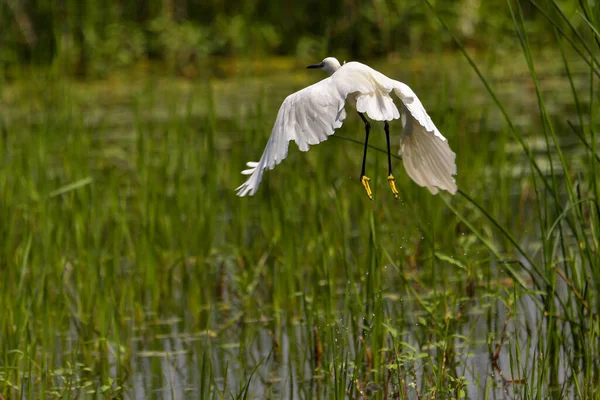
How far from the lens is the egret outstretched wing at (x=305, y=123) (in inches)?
63.3

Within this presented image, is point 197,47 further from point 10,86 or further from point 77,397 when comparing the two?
point 77,397

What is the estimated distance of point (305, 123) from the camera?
5.33 ft

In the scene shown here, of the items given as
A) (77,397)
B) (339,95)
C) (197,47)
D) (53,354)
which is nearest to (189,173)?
(53,354)

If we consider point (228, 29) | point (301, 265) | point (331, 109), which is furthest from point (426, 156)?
point (228, 29)

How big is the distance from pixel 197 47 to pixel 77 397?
7122 mm

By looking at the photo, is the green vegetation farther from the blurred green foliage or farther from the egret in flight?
the blurred green foliage

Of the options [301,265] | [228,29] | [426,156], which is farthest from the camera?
[228,29]

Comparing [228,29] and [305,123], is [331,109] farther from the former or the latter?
[228,29]

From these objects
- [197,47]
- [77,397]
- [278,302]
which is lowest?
[77,397]

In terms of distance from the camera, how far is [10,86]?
888 cm

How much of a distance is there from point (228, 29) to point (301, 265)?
255 inches

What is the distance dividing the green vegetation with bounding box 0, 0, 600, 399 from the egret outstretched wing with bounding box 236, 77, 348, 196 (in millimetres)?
558

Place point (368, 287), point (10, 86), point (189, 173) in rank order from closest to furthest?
point (368, 287), point (189, 173), point (10, 86)

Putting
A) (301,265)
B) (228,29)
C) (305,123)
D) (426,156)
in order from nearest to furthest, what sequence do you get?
(305,123) → (426,156) → (301,265) → (228,29)
